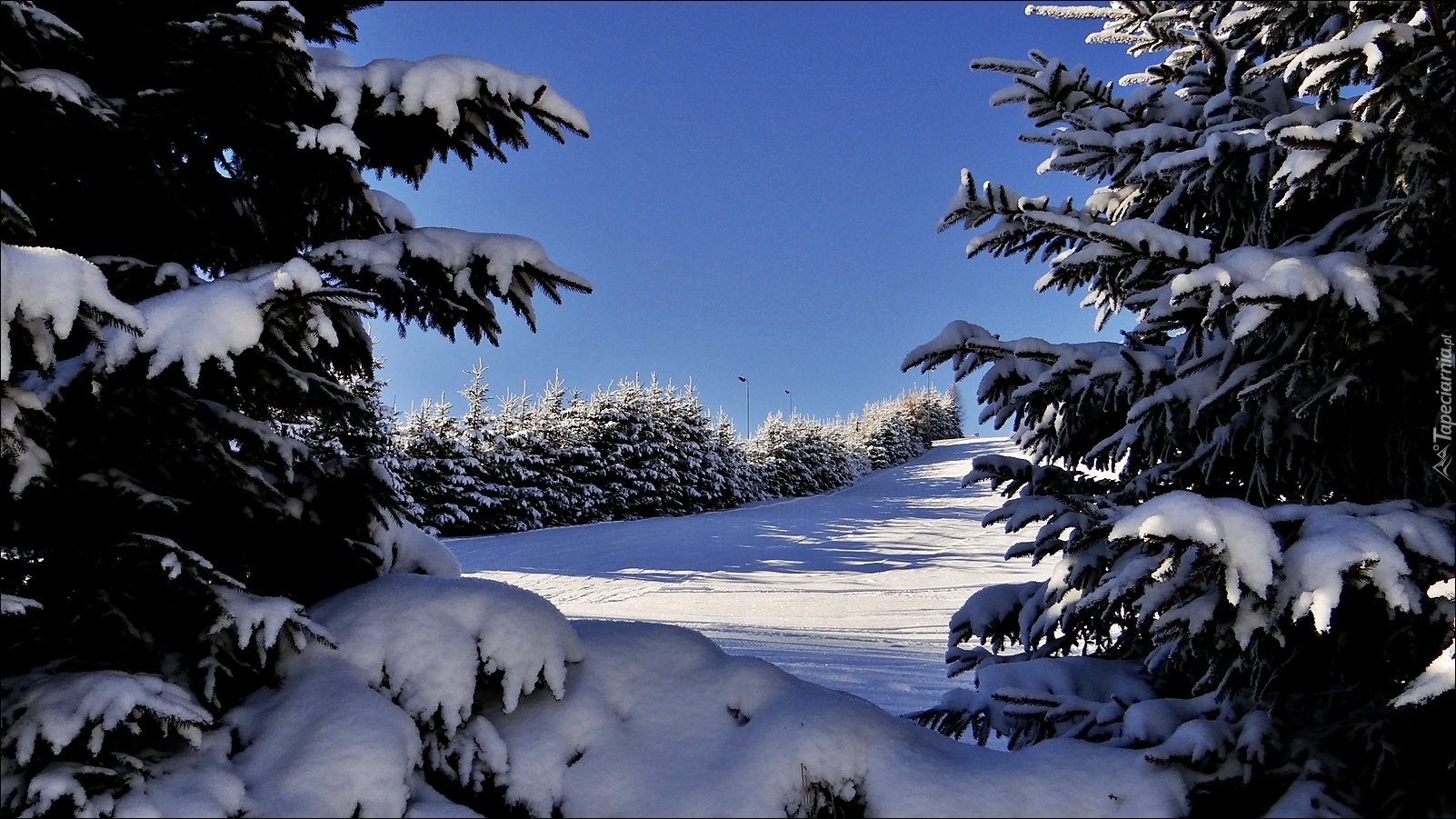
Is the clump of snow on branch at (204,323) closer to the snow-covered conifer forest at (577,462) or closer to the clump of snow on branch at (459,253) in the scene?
the clump of snow on branch at (459,253)

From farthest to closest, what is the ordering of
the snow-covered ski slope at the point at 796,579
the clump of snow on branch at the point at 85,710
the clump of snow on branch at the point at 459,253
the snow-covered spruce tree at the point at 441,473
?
1. the snow-covered spruce tree at the point at 441,473
2. the snow-covered ski slope at the point at 796,579
3. the clump of snow on branch at the point at 459,253
4. the clump of snow on branch at the point at 85,710

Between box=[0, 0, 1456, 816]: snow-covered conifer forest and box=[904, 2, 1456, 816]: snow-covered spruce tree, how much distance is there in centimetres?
2

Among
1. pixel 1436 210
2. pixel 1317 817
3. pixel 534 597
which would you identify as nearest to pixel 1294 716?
pixel 1317 817

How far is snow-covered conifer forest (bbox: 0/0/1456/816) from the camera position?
1.73m

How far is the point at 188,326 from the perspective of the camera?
5.57 feet

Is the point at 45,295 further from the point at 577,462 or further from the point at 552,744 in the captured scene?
the point at 577,462

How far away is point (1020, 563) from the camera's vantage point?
44.7ft

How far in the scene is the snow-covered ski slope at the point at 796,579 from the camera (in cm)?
659

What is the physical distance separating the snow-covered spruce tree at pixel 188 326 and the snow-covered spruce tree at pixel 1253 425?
2.07 metres

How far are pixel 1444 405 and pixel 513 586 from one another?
117 inches

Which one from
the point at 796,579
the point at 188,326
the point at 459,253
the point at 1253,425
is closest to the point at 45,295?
the point at 188,326

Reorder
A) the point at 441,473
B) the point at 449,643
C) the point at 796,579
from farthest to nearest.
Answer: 1. the point at 441,473
2. the point at 796,579
3. the point at 449,643

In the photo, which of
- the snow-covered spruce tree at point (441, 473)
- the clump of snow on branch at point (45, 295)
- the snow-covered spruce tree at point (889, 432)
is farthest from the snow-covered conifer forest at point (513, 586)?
the snow-covered spruce tree at point (889, 432)

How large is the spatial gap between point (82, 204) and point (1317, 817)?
176 inches
